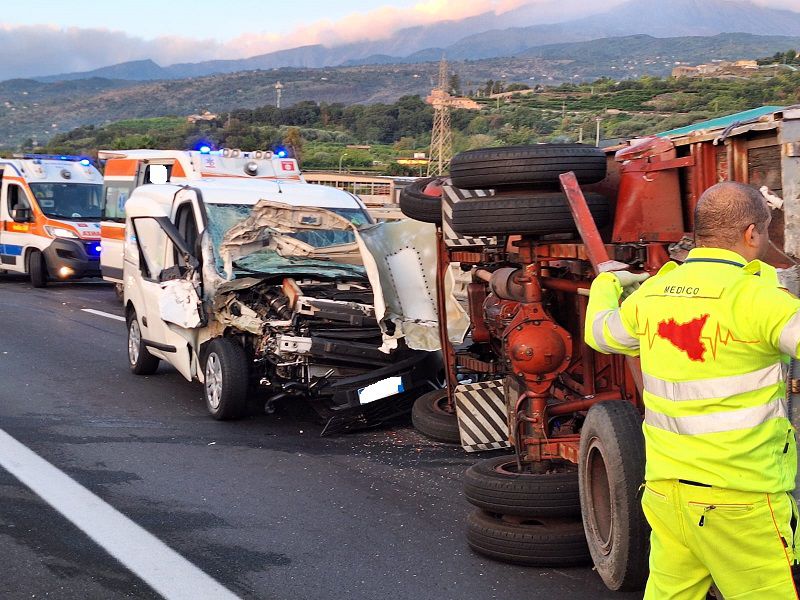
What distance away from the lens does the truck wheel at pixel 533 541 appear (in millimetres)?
5492

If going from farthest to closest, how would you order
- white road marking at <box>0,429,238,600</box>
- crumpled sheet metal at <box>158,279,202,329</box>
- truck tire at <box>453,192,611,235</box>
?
1. crumpled sheet metal at <box>158,279,202,329</box>
2. truck tire at <box>453,192,611,235</box>
3. white road marking at <box>0,429,238,600</box>

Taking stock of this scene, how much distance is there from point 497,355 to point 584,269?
9.16 feet

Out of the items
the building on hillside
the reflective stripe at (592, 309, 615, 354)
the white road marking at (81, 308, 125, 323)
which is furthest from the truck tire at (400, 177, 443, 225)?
the building on hillside

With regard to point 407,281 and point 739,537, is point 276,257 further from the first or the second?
point 739,537

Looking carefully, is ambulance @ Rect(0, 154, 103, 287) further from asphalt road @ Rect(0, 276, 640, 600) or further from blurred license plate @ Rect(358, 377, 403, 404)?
blurred license plate @ Rect(358, 377, 403, 404)

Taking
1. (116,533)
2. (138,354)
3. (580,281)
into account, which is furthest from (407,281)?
(138,354)

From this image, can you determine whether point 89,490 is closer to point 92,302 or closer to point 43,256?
point 92,302

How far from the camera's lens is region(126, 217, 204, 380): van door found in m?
9.80

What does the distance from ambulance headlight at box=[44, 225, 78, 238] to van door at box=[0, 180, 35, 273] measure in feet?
0.98

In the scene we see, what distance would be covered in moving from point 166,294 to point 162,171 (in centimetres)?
742

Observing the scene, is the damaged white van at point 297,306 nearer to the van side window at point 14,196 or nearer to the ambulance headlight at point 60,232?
the ambulance headlight at point 60,232

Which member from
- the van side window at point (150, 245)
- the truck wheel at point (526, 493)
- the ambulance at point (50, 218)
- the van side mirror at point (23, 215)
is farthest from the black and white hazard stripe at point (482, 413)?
the van side mirror at point (23, 215)

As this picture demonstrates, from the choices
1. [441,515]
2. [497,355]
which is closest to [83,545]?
[441,515]

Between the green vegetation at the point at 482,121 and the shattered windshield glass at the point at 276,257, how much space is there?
2.27 m
